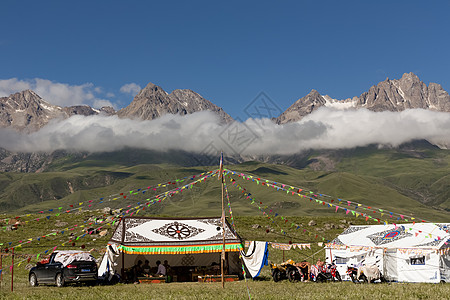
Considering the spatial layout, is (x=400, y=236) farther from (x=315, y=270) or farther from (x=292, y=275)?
(x=292, y=275)

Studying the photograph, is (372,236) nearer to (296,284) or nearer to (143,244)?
(296,284)

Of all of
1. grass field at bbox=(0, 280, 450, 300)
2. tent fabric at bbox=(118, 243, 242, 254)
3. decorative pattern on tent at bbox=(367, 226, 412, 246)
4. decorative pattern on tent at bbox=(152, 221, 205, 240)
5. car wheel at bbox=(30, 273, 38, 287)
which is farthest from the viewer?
decorative pattern on tent at bbox=(152, 221, 205, 240)

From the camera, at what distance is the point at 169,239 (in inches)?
1244

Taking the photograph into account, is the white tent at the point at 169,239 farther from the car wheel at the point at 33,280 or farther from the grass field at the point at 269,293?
the grass field at the point at 269,293

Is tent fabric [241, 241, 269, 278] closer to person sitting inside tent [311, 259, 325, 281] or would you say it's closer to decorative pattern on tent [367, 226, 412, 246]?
person sitting inside tent [311, 259, 325, 281]

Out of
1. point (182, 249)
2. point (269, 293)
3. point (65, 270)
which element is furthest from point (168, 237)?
point (269, 293)

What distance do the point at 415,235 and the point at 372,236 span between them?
325 cm

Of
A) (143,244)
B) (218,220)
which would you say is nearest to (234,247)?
(218,220)

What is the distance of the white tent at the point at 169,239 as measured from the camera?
3086 centimetres

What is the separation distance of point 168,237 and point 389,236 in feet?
50.1

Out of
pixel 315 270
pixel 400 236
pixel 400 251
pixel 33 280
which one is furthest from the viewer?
pixel 400 236

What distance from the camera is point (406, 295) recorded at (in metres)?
20.9

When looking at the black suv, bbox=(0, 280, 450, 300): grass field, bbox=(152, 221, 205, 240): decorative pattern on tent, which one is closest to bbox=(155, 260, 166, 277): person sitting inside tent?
bbox=(152, 221, 205, 240): decorative pattern on tent

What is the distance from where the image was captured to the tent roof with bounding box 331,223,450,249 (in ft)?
92.7
